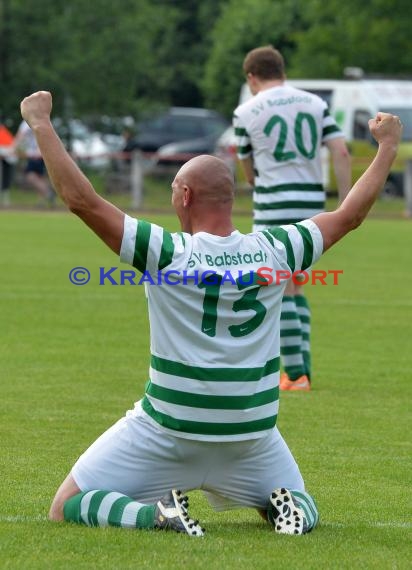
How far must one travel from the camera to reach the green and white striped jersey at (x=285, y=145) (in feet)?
33.9

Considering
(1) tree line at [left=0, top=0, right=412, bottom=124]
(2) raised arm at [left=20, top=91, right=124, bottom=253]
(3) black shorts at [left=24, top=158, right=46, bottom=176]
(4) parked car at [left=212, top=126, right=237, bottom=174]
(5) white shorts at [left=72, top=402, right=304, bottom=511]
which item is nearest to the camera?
(2) raised arm at [left=20, top=91, right=124, bottom=253]

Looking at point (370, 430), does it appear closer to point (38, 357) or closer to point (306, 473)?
point (306, 473)

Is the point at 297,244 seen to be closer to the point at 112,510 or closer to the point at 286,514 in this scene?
the point at 286,514

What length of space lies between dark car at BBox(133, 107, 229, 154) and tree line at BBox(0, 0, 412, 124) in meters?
0.84

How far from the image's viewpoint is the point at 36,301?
14.8 metres

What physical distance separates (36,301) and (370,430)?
679cm

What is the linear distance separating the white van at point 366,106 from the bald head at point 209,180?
31.5 meters

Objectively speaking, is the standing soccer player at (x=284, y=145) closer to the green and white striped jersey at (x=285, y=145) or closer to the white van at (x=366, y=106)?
the green and white striped jersey at (x=285, y=145)

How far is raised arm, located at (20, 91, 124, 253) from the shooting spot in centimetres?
539

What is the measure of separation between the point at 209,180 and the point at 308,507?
4.51 ft

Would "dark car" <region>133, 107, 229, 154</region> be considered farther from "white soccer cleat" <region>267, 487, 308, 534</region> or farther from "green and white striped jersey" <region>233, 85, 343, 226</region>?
"white soccer cleat" <region>267, 487, 308, 534</region>

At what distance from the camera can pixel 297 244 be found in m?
5.84

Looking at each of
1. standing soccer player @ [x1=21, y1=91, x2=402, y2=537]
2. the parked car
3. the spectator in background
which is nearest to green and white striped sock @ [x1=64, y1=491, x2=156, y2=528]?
standing soccer player @ [x1=21, y1=91, x2=402, y2=537]

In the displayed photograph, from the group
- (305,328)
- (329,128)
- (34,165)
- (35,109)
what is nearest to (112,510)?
(35,109)
